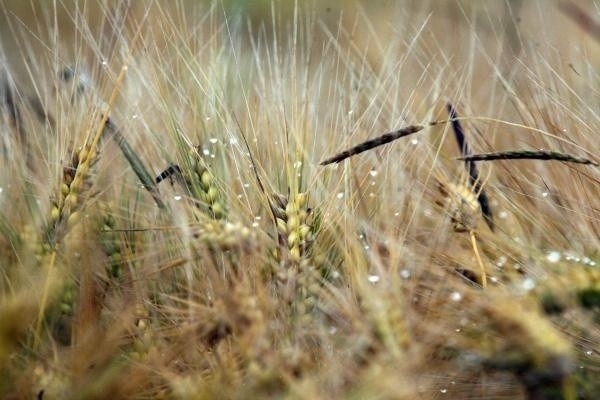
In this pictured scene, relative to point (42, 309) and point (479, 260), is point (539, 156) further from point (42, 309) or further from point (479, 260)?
point (42, 309)

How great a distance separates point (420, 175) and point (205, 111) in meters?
0.22

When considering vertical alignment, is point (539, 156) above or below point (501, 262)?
above

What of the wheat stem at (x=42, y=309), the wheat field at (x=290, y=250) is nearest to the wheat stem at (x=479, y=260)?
the wheat field at (x=290, y=250)

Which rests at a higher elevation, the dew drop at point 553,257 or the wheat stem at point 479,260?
the dew drop at point 553,257

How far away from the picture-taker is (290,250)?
0.90 m

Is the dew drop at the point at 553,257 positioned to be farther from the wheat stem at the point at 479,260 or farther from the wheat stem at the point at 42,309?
the wheat stem at the point at 42,309

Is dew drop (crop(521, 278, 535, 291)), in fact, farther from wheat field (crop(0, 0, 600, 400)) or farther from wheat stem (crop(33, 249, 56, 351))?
wheat stem (crop(33, 249, 56, 351))

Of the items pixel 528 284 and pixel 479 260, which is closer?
pixel 528 284

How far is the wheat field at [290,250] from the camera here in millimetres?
779

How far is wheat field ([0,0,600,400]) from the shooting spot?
30.7 inches

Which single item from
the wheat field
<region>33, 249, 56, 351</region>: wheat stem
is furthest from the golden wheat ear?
<region>33, 249, 56, 351</region>: wheat stem

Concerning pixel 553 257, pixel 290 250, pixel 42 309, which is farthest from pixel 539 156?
pixel 42 309

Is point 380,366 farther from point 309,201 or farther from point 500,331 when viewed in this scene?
point 309,201

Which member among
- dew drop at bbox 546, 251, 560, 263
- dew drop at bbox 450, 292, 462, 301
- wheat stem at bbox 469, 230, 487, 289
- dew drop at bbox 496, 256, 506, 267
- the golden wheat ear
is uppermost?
the golden wheat ear
